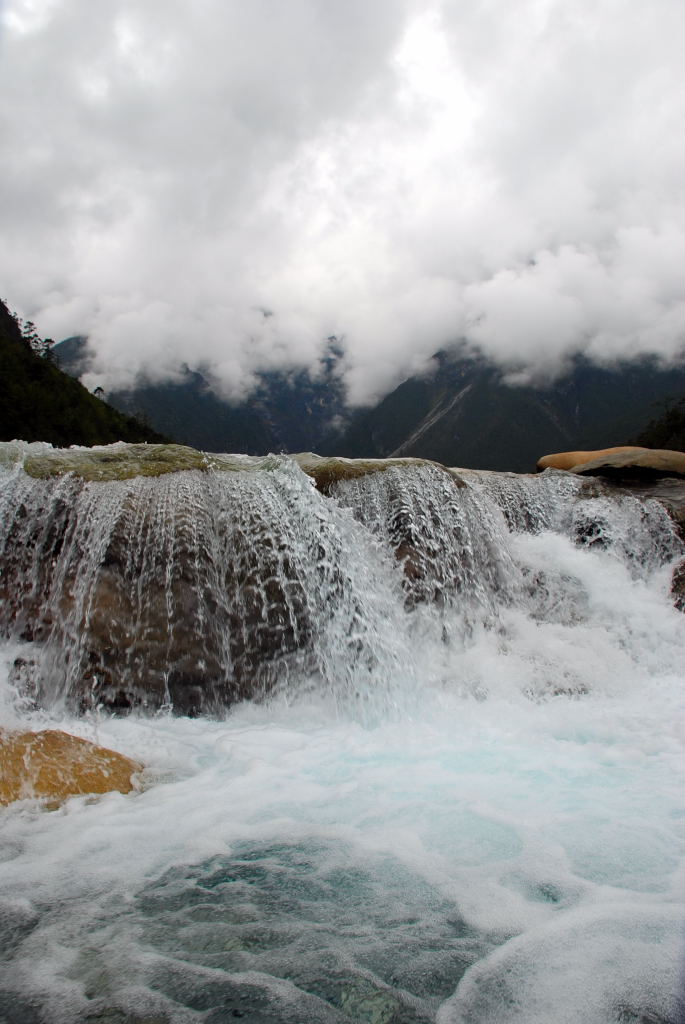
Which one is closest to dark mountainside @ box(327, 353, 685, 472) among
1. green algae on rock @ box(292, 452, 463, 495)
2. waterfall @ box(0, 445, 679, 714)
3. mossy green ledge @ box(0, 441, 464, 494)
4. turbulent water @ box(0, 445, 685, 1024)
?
green algae on rock @ box(292, 452, 463, 495)

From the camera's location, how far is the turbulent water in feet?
8.29

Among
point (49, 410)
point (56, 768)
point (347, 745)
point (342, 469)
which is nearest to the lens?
point (56, 768)

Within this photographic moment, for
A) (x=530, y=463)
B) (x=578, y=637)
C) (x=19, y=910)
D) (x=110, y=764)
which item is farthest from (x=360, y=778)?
(x=530, y=463)

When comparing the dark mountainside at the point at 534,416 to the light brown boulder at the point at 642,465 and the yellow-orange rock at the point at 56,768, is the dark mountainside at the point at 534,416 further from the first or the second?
the yellow-orange rock at the point at 56,768

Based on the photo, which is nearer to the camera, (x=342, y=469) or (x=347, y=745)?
(x=347, y=745)

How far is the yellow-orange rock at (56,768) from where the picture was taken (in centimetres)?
437

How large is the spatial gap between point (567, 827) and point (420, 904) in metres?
1.43

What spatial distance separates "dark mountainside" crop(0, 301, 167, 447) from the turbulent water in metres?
37.2

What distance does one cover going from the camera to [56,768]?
4586mm

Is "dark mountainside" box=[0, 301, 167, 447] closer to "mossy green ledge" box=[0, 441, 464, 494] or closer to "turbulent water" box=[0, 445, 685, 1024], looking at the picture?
"mossy green ledge" box=[0, 441, 464, 494]

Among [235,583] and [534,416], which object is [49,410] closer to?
[235,583]

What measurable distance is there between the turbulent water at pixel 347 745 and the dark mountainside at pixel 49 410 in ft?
122

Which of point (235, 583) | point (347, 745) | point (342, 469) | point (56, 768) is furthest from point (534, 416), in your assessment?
point (56, 768)

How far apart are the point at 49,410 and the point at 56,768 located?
1968 inches
